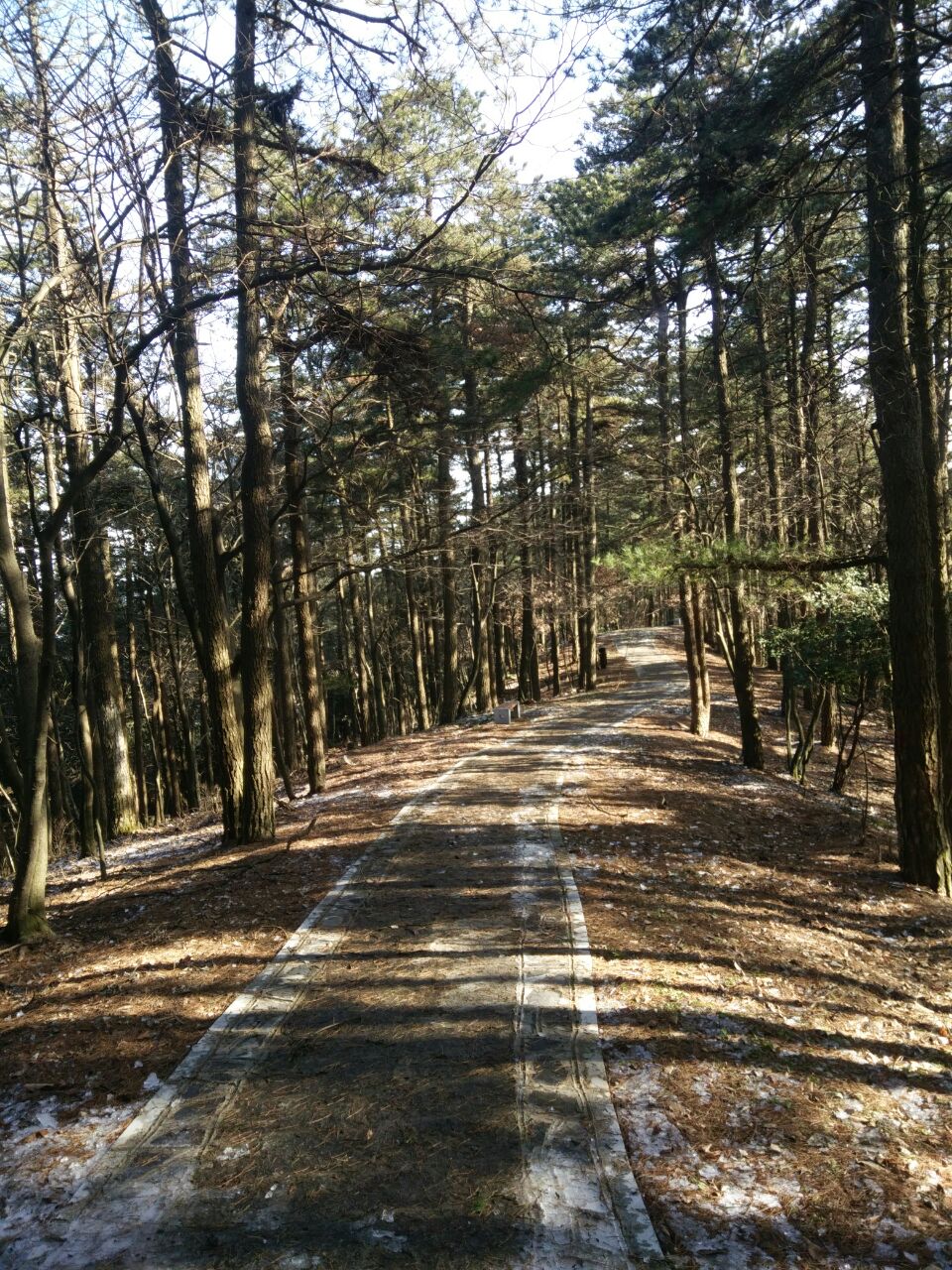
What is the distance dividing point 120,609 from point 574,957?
2421cm

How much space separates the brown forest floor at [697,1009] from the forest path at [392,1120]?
0.71 ft

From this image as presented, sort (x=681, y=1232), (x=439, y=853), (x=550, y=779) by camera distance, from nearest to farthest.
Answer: (x=681, y=1232), (x=439, y=853), (x=550, y=779)

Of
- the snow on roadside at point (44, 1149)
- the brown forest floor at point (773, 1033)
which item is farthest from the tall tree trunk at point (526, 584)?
the snow on roadside at point (44, 1149)

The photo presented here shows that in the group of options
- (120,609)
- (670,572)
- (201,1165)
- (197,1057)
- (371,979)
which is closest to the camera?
(201,1165)

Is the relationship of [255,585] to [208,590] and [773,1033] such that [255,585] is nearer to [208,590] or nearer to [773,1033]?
[208,590]

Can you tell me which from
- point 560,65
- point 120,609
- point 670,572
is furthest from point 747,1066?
point 120,609

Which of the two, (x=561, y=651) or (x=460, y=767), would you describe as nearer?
(x=460, y=767)

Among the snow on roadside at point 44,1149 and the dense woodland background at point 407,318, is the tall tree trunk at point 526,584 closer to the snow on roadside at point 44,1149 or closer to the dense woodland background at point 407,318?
the dense woodland background at point 407,318

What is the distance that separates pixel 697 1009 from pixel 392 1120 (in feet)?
7.18

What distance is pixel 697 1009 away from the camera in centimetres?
495

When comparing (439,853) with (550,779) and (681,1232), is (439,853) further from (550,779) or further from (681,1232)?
(681,1232)

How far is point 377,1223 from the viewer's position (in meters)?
3.13

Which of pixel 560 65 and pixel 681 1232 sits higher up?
pixel 560 65

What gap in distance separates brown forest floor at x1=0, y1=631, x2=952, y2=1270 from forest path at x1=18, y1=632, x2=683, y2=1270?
0.22 metres
